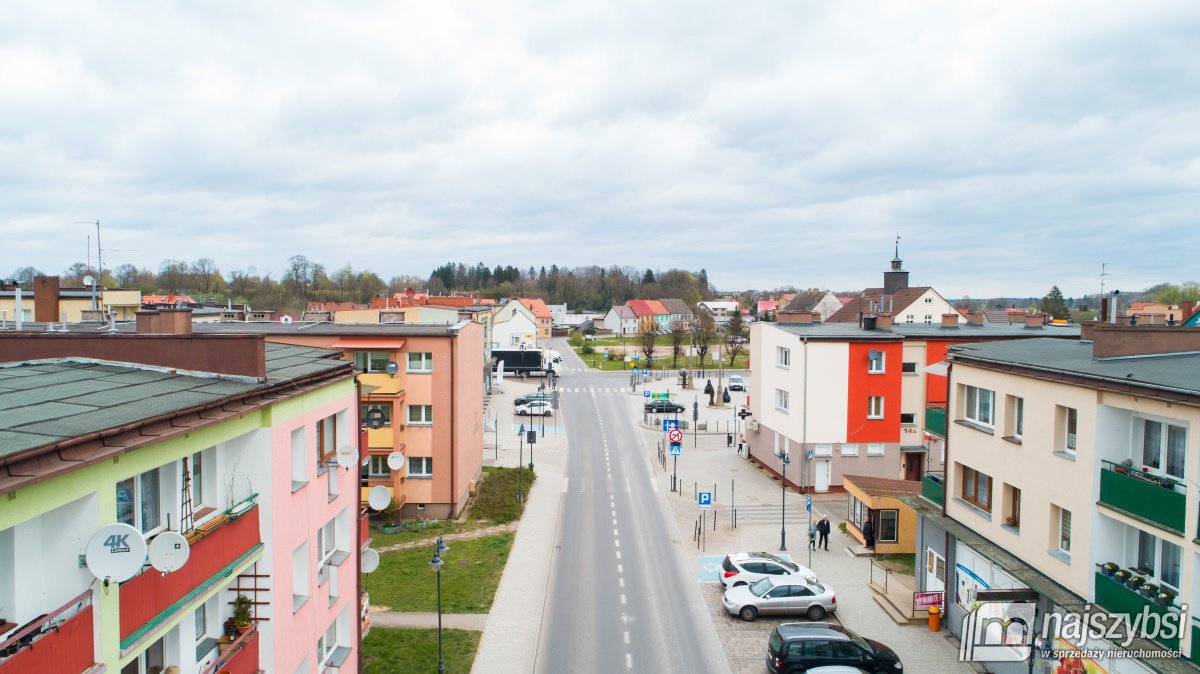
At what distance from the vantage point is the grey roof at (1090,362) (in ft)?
42.8

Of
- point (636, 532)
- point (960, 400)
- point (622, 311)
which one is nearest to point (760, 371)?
point (636, 532)

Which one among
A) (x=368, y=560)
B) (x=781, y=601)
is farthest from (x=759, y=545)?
(x=368, y=560)

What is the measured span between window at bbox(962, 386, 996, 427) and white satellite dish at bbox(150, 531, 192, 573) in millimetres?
17713

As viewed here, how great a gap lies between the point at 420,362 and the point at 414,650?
1357 centimetres

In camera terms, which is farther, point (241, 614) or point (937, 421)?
point (937, 421)

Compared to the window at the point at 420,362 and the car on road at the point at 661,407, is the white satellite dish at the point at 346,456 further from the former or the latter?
the car on road at the point at 661,407

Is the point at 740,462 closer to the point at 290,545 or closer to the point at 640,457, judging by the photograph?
the point at 640,457

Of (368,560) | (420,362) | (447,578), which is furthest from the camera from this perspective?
(420,362)

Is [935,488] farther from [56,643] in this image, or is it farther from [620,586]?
[56,643]

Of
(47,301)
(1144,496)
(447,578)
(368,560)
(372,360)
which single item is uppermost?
(47,301)

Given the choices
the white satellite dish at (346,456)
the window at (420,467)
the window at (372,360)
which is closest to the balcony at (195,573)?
the white satellite dish at (346,456)

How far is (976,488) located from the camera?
1978 cm

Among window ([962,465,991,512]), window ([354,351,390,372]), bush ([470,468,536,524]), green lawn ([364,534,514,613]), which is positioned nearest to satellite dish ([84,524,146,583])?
green lawn ([364,534,514,613])

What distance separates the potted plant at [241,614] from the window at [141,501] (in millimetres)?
2232
